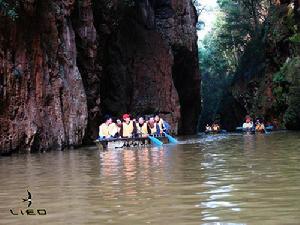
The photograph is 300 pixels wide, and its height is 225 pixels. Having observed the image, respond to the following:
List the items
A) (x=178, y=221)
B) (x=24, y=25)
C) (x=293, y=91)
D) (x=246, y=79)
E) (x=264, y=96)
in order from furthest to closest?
(x=246, y=79) → (x=264, y=96) → (x=293, y=91) → (x=24, y=25) → (x=178, y=221)

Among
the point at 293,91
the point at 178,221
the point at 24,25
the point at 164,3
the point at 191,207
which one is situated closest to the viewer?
the point at 178,221

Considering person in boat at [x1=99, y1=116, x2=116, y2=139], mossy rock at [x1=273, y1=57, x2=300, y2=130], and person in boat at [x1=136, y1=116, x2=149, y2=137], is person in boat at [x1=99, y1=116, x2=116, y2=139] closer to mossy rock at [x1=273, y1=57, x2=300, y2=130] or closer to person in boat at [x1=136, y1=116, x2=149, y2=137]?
person in boat at [x1=136, y1=116, x2=149, y2=137]

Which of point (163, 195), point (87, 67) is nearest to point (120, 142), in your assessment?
point (87, 67)

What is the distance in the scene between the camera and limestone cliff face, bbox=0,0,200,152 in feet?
62.1

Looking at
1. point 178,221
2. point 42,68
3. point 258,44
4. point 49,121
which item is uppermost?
point 258,44

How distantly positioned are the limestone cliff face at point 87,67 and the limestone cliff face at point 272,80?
5809mm

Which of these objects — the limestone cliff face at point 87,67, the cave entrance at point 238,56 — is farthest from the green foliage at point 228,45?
the limestone cliff face at point 87,67

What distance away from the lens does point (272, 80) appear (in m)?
42.5

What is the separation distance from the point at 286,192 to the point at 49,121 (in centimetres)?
1551

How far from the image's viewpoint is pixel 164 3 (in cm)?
3944

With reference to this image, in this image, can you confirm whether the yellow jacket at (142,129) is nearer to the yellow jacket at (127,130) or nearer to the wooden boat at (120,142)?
the yellow jacket at (127,130)

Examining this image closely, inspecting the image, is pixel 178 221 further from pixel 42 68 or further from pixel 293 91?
pixel 293 91

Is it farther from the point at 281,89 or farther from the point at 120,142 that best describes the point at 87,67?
the point at 281,89

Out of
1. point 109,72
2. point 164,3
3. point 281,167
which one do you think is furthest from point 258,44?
point 281,167
